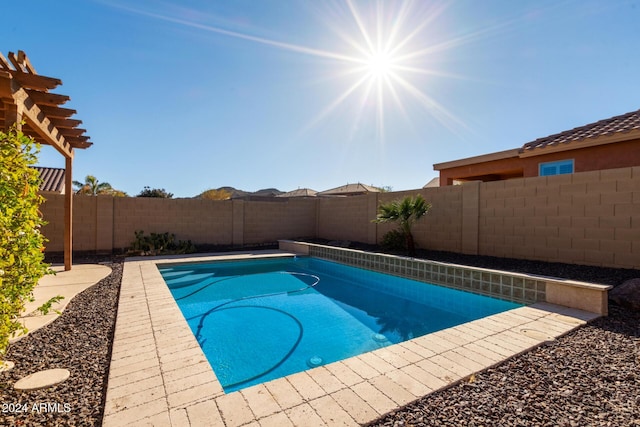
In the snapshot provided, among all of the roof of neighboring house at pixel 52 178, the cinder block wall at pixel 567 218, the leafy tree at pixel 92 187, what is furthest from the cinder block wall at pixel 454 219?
the leafy tree at pixel 92 187

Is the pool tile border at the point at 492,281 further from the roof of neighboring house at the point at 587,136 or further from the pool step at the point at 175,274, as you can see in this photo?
the roof of neighboring house at the point at 587,136

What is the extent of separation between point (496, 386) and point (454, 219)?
7236mm

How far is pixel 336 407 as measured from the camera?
2.18 metres

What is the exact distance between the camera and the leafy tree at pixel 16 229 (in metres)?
2.26

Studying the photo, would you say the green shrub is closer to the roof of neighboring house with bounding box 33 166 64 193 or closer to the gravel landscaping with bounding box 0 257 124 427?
the gravel landscaping with bounding box 0 257 124 427

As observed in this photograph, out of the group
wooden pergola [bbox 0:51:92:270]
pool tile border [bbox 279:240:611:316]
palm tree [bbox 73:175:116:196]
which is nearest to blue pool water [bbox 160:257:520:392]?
pool tile border [bbox 279:240:611:316]

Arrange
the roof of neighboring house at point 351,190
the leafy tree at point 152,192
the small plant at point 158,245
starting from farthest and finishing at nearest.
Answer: the leafy tree at point 152,192 < the roof of neighboring house at point 351,190 < the small plant at point 158,245

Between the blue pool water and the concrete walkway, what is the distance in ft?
5.51

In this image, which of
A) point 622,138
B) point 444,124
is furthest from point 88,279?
point 622,138

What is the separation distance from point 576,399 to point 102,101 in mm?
12396

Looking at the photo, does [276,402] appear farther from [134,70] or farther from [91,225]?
[91,225]

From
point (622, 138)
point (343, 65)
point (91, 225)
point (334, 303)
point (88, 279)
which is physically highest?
point (343, 65)

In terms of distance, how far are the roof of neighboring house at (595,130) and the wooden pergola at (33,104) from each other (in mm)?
12410

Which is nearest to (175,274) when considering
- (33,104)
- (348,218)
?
(33,104)
